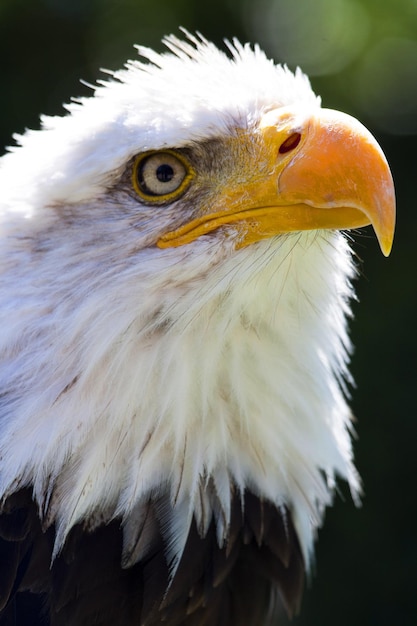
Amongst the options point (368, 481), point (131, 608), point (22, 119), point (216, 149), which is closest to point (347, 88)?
point (22, 119)

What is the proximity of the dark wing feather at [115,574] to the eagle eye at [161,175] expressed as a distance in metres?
0.74

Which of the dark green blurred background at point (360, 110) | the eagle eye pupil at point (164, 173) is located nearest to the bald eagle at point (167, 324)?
the eagle eye pupil at point (164, 173)

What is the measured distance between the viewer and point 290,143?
206cm

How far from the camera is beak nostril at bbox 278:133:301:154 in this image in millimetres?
A: 2043

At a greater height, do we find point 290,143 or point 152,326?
point 290,143

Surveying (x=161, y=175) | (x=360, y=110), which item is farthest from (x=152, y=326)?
(x=360, y=110)

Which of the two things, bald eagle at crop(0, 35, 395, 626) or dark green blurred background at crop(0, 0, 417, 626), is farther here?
dark green blurred background at crop(0, 0, 417, 626)

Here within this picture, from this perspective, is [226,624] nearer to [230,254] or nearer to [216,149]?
[230,254]

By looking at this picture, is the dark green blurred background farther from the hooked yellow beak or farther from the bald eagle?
the hooked yellow beak

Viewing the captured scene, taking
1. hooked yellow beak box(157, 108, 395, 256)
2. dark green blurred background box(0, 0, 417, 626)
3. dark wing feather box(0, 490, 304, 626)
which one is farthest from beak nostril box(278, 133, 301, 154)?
dark green blurred background box(0, 0, 417, 626)

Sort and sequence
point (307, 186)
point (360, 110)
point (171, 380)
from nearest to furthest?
point (307, 186), point (171, 380), point (360, 110)

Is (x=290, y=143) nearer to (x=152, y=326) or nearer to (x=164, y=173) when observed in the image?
(x=164, y=173)

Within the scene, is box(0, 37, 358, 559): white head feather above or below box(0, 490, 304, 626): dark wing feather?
above

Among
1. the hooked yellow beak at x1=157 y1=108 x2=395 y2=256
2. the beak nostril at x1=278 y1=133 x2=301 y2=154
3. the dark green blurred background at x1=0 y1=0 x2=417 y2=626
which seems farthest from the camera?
the dark green blurred background at x1=0 y1=0 x2=417 y2=626
